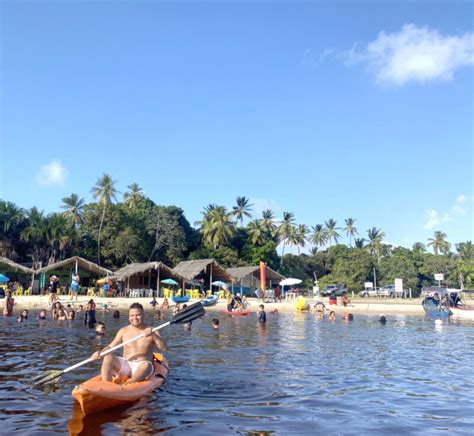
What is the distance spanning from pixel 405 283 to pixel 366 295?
5.97 metres

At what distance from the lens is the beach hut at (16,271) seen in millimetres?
38469

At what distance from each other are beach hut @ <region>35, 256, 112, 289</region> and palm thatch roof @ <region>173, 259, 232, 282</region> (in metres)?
7.54

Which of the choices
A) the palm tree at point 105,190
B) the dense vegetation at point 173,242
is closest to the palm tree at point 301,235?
the dense vegetation at point 173,242

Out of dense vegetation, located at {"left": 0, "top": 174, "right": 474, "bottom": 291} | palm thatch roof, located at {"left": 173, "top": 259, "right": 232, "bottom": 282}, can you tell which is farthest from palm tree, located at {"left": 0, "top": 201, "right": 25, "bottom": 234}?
palm thatch roof, located at {"left": 173, "top": 259, "right": 232, "bottom": 282}

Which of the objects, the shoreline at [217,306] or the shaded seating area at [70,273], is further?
the shaded seating area at [70,273]

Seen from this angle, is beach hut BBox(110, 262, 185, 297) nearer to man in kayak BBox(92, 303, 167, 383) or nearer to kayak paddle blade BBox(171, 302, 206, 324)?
kayak paddle blade BBox(171, 302, 206, 324)

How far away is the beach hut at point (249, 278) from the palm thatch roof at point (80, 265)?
13195mm

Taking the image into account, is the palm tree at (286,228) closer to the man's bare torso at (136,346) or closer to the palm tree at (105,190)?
the palm tree at (105,190)

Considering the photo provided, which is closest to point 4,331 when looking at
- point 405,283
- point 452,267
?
point 405,283

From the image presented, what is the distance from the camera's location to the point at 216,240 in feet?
190

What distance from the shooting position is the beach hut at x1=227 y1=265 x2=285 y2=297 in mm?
48125

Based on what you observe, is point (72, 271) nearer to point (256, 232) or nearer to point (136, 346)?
point (256, 232)

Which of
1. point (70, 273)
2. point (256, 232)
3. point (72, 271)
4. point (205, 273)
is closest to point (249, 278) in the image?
point (205, 273)

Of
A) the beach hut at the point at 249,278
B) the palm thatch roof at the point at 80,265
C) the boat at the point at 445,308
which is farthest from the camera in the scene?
the beach hut at the point at 249,278
